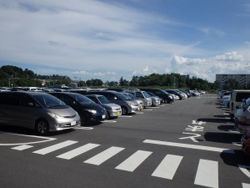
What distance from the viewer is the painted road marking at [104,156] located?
6.22 m

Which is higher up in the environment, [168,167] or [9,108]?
[9,108]

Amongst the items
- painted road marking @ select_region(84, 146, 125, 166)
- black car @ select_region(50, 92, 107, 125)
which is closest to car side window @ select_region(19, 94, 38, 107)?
black car @ select_region(50, 92, 107, 125)

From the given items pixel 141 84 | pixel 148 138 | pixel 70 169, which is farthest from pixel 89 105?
pixel 141 84

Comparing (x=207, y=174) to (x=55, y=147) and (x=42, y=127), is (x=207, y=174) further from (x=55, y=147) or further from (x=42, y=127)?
(x=42, y=127)

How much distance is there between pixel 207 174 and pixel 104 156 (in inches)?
108

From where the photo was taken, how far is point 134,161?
250 inches

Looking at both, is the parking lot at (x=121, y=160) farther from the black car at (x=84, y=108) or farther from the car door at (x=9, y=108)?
the black car at (x=84, y=108)

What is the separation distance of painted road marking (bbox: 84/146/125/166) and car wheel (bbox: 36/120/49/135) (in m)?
3.20

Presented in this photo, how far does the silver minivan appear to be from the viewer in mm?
9438

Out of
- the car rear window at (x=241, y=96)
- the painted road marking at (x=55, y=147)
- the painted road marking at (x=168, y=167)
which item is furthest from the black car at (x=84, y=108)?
the car rear window at (x=241, y=96)

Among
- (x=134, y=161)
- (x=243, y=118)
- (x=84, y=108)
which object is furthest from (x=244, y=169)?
(x=84, y=108)

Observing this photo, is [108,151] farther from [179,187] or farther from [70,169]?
[179,187]

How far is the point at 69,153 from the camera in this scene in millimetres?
6980

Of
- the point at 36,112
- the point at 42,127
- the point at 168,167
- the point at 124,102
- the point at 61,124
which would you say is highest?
the point at 124,102
